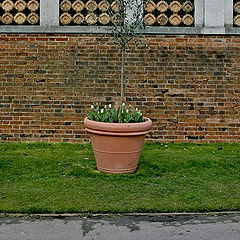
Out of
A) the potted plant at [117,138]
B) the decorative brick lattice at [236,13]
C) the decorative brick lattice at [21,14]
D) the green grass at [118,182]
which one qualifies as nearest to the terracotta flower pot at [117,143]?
the potted plant at [117,138]

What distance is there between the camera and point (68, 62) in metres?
7.94

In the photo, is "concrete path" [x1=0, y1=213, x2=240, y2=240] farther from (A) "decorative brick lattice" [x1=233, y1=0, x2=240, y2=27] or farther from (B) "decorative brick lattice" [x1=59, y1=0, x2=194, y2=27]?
(A) "decorative brick lattice" [x1=233, y1=0, x2=240, y2=27]

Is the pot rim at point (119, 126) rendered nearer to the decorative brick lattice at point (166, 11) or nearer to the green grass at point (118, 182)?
the green grass at point (118, 182)

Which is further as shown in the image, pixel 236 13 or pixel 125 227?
pixel 236 13

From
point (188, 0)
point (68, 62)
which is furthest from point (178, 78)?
point (68, 62)

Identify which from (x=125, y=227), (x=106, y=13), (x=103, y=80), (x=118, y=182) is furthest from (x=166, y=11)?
(x=125, y=227)

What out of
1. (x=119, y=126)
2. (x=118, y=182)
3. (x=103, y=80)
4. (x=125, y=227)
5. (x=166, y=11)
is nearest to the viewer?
(x=125, y=227)

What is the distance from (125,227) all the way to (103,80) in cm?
444

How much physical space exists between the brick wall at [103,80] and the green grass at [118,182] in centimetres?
67

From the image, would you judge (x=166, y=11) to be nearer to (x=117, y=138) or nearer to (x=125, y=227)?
(x=117, y=138)

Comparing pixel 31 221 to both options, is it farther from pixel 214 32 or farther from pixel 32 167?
pixel 214 32

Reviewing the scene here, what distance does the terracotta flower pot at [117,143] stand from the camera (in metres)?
5.52

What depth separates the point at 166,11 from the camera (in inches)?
317

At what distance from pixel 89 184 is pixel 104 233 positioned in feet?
4.95
